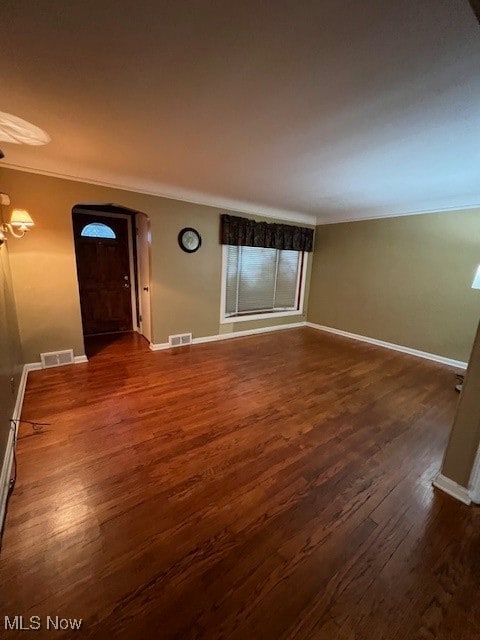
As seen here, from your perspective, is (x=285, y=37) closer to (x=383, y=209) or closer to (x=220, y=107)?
(x=220, y=107)

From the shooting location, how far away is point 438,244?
3.79 meters

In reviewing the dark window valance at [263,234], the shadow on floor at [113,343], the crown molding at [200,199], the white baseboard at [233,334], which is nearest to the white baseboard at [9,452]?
the shadow on floor at [113,343]

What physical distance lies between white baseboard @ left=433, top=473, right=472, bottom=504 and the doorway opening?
146 inches

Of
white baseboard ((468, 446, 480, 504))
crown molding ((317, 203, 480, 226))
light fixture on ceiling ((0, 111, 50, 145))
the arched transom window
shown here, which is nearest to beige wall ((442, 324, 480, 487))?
white baseboard ((468, 446, 480, 504))

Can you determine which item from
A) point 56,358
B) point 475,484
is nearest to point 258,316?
point 56,358

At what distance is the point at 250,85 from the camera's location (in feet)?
4.61

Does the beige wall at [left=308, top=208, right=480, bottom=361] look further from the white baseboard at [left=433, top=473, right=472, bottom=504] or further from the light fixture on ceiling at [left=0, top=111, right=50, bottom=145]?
the light fixture on ceiling at [left=0, top=111, right=50, bottom=145]

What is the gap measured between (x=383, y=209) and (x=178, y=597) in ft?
17.0

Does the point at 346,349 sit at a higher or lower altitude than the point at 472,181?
lower

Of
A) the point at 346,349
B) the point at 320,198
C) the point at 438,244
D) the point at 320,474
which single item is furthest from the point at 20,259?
the point at 438,244

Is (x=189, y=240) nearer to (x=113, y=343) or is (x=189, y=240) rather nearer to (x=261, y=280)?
(x=261, y=280)

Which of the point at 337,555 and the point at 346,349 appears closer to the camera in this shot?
the point at 337,555

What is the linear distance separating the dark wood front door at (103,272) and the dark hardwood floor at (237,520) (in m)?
2.17

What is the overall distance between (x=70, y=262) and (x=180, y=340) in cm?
186
